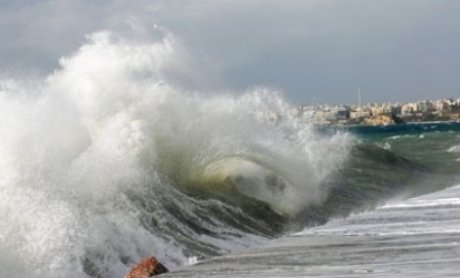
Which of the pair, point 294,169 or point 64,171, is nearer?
point 64,171

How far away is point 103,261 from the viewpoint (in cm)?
1250

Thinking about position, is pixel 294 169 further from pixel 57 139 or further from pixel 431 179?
pixel 431 179

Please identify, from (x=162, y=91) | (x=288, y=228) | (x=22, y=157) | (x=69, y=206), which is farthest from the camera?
(x=162, y=91)

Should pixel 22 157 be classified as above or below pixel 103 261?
above

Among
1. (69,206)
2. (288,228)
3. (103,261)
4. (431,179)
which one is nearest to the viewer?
(103,261)

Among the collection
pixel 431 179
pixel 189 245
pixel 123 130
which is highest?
pixel 431 179

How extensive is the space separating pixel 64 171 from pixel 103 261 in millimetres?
4599

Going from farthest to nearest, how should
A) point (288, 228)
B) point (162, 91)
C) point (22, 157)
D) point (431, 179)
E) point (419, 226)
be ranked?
1. point (431, 179)
2. point (162, 91)
3. point (288, 228)
4. point (22, 157)
5. point (419, 226)

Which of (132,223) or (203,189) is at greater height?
(203,189)

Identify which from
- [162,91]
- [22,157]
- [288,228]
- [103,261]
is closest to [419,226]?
[103,261]

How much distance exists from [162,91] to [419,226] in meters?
16.0

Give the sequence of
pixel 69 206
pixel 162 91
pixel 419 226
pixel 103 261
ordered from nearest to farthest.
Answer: pixel 419 226, pixel 103 261, pixel 69 206, pixel 162 91

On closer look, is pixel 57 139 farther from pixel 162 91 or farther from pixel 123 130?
pixel 162 91

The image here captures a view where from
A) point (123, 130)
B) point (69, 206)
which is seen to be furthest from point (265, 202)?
point (69, 206)
